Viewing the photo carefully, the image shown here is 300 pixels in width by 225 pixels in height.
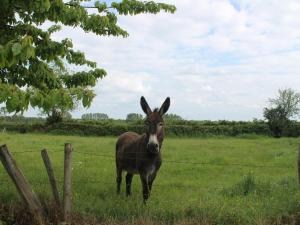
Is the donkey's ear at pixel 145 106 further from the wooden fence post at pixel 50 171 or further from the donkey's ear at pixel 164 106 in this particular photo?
the wooden fence post at pixel 50 171

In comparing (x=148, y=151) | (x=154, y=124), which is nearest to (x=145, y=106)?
(x=154, y=124)

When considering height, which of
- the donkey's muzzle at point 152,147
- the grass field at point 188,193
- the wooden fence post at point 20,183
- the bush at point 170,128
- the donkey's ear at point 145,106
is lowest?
the grass field at point 188,193

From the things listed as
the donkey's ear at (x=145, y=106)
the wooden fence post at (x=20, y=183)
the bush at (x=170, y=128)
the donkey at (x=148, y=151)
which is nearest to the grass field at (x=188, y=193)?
the donkey at (x=148, y=151)

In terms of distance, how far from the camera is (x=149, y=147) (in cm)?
862

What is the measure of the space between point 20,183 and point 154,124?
9.35ft

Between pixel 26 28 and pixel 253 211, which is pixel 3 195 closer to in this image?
pixel 26 28

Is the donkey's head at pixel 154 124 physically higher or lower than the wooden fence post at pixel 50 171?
higher

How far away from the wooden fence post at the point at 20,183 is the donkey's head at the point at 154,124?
2491mm

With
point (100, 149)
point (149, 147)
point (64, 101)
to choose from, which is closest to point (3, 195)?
point (149, 147)

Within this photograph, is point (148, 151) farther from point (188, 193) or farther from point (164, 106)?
point (188, 193)

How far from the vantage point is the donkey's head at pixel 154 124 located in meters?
8.60

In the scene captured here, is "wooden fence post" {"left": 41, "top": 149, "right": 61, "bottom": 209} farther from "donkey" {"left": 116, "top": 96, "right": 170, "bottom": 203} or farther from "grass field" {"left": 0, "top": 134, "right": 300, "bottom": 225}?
"donkey" {"left": 116, "top": 96, "right": 170, "bottom": 203}

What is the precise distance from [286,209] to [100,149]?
16586 mm

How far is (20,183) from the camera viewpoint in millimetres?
7195
